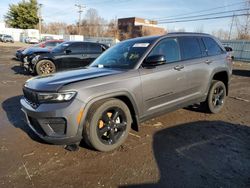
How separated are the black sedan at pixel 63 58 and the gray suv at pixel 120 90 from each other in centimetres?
644

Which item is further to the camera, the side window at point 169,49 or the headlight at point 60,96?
the side window at point 169,49

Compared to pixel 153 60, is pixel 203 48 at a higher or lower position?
higher

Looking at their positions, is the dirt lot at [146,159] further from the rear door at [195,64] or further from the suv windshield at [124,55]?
the suv windshield at [124,55]

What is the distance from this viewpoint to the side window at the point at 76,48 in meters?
11.2

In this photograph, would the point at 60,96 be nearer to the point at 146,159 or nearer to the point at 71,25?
the point at 146,159

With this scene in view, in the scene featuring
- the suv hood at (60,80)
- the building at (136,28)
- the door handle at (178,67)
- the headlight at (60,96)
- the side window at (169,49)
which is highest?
the building at (136,28)

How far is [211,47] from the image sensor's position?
5.63m

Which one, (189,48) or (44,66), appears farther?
(44,66)

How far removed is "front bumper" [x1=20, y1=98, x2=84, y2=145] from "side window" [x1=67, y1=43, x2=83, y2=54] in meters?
8.05

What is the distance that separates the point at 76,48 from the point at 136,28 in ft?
216

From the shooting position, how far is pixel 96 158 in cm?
360

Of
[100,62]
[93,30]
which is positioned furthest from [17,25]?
[100,62]

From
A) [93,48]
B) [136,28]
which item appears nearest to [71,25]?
[136,28]

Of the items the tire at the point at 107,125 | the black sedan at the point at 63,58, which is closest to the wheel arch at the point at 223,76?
the tire at the point at 107,125
